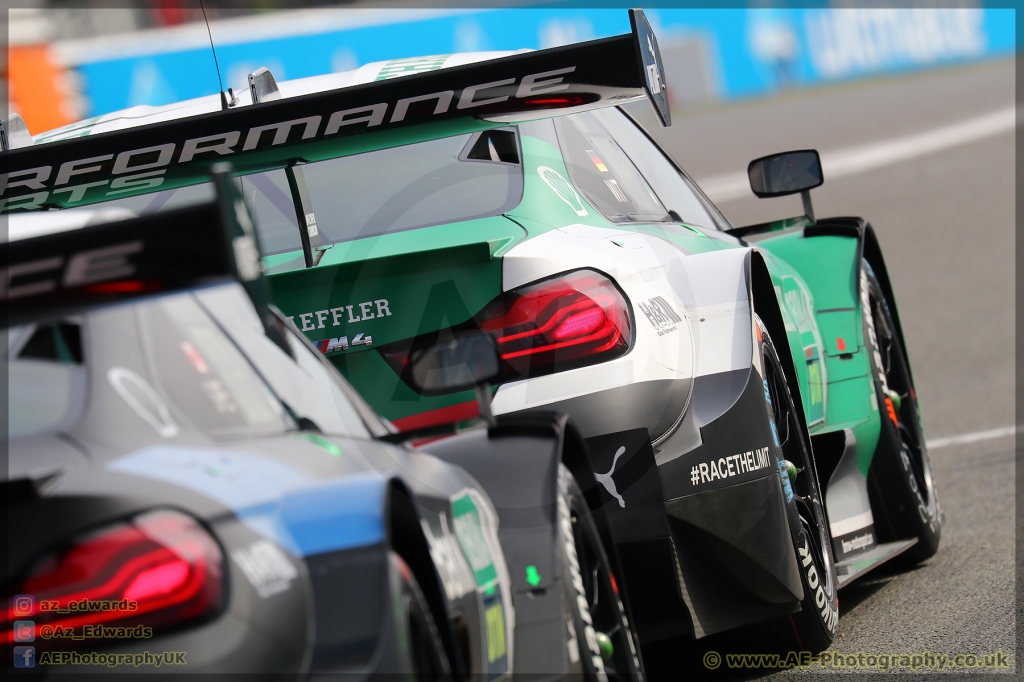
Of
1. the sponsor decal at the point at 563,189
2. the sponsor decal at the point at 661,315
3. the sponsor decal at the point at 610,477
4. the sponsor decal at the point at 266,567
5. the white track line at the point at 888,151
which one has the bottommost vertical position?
the white track line at the point at 888,151

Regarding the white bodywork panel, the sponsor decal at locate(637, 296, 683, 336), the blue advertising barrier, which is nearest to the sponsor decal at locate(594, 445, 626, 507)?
the white bodywork panel

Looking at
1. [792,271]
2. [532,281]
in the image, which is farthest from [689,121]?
[532,281]

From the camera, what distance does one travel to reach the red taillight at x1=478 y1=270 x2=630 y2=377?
392 cm

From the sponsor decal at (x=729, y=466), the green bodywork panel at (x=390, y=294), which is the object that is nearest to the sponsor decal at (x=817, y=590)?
the sponsor decal at (x=729, y=466)

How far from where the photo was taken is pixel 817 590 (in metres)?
4.40

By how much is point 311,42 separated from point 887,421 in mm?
19492

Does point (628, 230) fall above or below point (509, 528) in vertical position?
above

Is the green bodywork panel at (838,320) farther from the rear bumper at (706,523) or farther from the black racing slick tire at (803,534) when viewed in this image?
the rear bumper at (706,523)

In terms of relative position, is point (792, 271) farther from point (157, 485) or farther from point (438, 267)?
point (157, 485)

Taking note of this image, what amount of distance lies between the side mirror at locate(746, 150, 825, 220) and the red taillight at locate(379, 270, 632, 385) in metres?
2.50

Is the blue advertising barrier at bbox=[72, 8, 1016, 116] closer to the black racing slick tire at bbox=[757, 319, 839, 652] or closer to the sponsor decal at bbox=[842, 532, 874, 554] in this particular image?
the sponsor decal at bbox=[842, 532, 874, 554]

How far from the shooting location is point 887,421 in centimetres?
582

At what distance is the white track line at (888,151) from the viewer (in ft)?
68.0

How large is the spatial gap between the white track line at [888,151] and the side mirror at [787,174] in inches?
531
